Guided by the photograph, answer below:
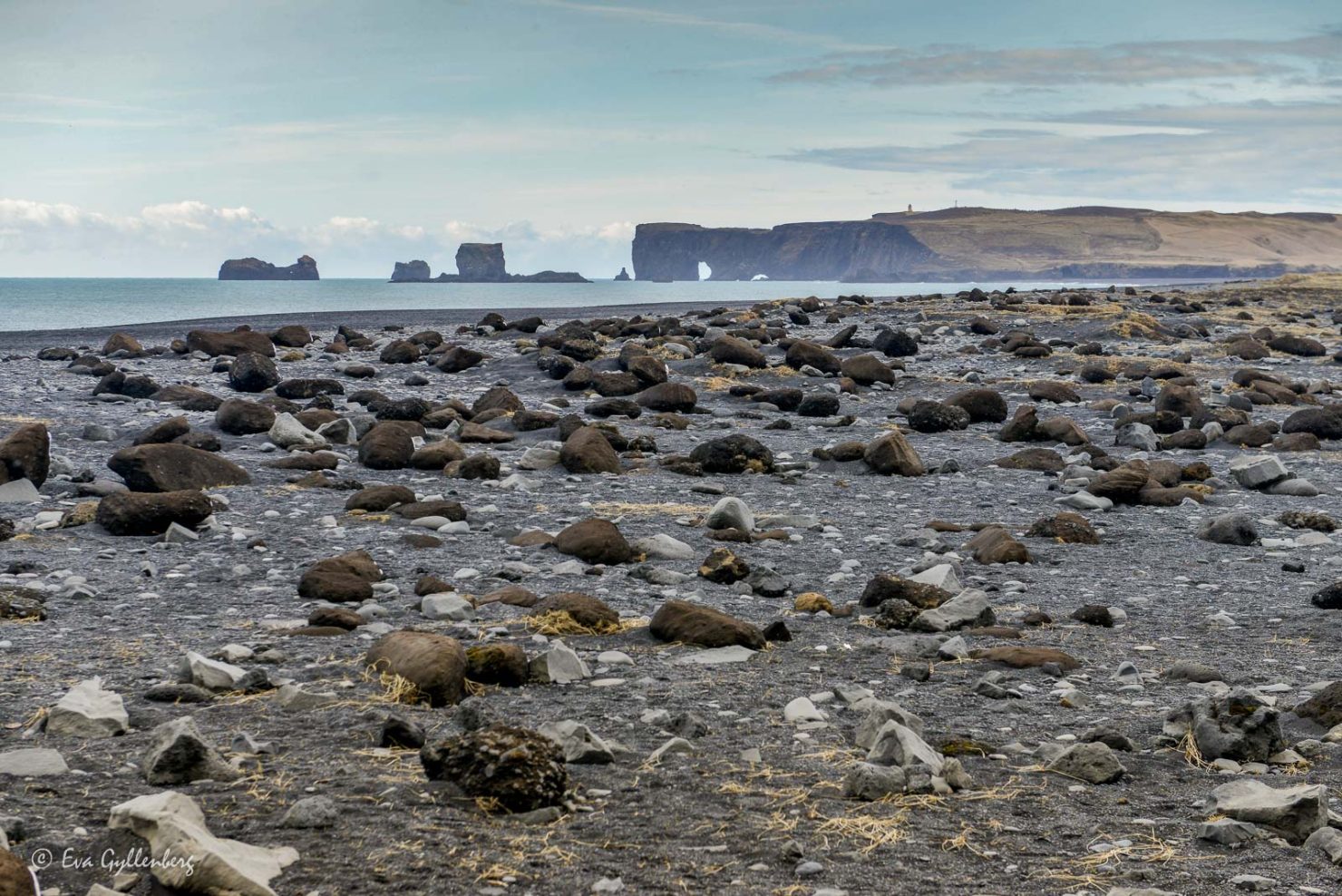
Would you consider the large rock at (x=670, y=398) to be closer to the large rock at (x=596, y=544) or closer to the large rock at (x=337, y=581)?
the large rock at (x=596, y=544)

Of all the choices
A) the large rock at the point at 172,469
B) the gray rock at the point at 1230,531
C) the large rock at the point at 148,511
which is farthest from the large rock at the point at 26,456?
the gray rock at the point at 1230,531

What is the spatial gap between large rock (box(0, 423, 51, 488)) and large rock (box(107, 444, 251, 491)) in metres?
0.55

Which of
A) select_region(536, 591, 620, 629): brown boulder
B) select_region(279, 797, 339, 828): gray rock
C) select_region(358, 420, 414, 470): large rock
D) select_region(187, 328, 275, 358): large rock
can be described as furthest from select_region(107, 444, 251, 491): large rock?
select_region(187, 328, 275, 358): large rock

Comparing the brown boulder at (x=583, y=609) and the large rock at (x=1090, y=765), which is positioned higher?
the brown boulder at (x=583, y=609)

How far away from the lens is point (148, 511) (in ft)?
27.8

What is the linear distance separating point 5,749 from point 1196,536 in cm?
809

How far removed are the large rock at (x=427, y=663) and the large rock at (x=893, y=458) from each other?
6.94 meters

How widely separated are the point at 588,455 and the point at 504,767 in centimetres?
769

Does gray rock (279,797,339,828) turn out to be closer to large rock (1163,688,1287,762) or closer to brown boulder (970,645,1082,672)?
large rock (1163,688,1287,762)

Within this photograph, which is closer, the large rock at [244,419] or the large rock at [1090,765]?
the large rock at [1090,765]

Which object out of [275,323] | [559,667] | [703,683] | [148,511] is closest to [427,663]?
[559,667]

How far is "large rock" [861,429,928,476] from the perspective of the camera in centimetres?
1164

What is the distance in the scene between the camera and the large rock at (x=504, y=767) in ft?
12.8

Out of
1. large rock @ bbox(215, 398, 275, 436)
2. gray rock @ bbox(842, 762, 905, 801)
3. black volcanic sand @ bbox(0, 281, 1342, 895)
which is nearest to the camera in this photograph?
black volcanic sand @ bbox(0, 281, 1342, 895)
